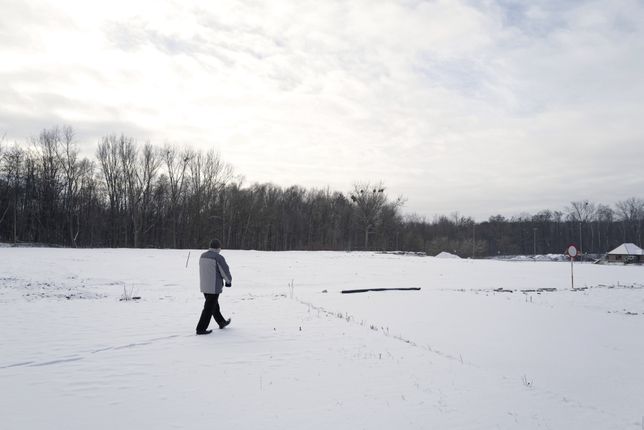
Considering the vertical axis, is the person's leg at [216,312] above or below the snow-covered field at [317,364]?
above

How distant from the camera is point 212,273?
32.7 ft

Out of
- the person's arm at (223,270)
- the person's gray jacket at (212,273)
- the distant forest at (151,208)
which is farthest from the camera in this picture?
the distant forest at (151,208)

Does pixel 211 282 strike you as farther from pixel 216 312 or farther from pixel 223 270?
pixel 216 312

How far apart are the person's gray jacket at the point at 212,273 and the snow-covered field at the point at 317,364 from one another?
112 centimetres

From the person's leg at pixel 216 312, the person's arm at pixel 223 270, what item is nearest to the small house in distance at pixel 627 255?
the person's leg at pixel 216 312

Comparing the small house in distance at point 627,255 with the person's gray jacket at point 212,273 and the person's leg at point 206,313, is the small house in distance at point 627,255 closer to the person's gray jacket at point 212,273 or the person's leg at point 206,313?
the person's gray jacket at point 212,273

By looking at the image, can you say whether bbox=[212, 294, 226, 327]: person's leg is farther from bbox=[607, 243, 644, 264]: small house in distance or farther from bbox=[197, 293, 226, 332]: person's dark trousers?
bbox=[607, 243, 644, 264]: small house in distance

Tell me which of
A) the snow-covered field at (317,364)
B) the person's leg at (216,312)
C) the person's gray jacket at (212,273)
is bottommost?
the snow-covered field at (317,364)

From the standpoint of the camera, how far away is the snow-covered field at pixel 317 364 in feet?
17.4

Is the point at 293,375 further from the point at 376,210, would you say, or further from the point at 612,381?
the point at 376,210

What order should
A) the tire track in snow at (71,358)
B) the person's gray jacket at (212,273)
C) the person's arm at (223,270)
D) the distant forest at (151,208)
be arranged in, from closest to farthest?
the tire track in snow at (71,358)
the person's gray jacket at (212,273)
the person's arm at (223,270)
the distant forest at (151,208)

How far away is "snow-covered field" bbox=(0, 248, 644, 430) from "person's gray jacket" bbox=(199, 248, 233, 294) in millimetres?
1119

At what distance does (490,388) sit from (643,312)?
1539 cm

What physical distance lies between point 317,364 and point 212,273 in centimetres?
373
